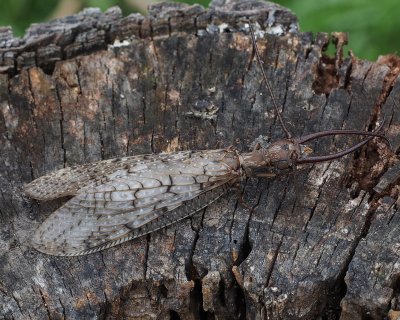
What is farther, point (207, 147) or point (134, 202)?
point (207, 147)

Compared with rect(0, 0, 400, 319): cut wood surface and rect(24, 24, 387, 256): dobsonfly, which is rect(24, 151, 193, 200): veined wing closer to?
rect(24, 24, 387, 256): dobsonfly

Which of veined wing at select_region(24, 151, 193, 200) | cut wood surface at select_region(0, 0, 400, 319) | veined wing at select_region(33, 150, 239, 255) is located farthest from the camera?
veined wing at select_region(24, 151, 193, 200)

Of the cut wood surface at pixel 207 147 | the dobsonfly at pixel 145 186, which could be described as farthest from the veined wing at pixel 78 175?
the cut wood surface at pixel 207 147

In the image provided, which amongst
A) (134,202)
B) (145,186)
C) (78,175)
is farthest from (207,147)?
(78,175)

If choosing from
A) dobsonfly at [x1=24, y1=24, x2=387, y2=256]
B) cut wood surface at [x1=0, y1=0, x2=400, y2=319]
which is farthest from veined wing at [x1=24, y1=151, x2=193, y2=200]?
cut wood surface at [x1=0, y1=0, x2=400, y2=319]

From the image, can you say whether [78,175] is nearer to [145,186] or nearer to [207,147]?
[145,186]

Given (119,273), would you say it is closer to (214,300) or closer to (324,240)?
(214,300)

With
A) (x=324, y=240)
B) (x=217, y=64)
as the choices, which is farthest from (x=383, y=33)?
(x=324, y=240)

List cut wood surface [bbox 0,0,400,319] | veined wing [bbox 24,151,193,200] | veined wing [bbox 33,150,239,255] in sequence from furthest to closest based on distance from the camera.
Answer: veined wing [bbox 24,151,193,200] → veined wing [bbox 33,150,239,255] → cut wood surface [bbox 0,0,400,319]
